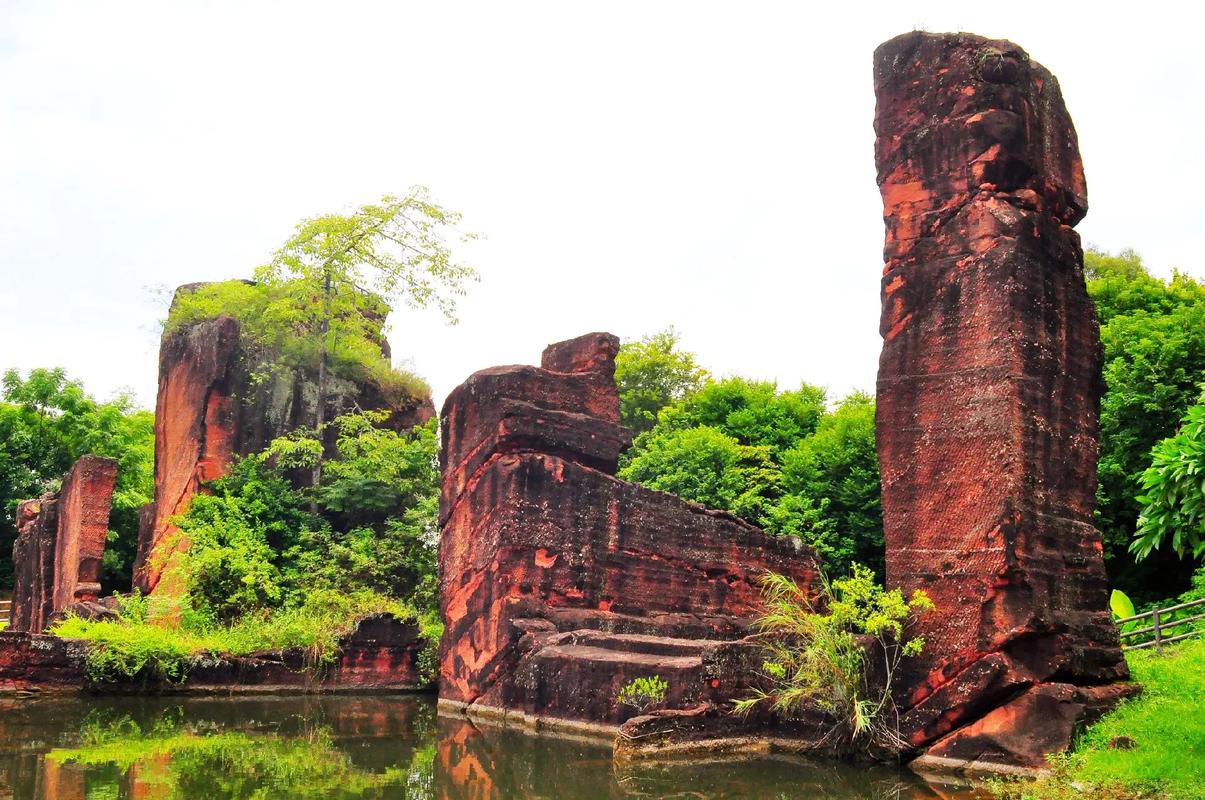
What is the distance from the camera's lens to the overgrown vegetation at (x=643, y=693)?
10.3 meters

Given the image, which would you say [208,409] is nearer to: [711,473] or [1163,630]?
[711,473]

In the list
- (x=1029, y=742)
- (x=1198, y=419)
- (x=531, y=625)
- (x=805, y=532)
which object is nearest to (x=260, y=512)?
(x=531, y=625)

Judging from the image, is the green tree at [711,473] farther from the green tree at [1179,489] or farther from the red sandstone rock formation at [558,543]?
the green tree at [1179,489]

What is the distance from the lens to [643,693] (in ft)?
34.3

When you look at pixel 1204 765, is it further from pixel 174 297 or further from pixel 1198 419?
pixel 174 297

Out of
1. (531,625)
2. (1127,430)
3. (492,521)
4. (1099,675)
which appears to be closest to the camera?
(1099,675)

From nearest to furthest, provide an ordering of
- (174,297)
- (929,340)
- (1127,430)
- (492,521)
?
(929,340) → (492,521) → (1127,430) → (174,297)

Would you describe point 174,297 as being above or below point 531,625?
above

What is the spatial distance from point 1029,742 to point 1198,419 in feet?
9.60

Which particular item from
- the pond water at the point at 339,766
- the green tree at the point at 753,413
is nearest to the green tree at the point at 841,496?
the green tree at the point at 753,413

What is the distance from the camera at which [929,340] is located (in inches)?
398

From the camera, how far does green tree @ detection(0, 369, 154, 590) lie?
31812mm

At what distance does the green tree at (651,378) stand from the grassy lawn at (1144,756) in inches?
965

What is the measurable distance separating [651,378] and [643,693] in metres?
24.7
